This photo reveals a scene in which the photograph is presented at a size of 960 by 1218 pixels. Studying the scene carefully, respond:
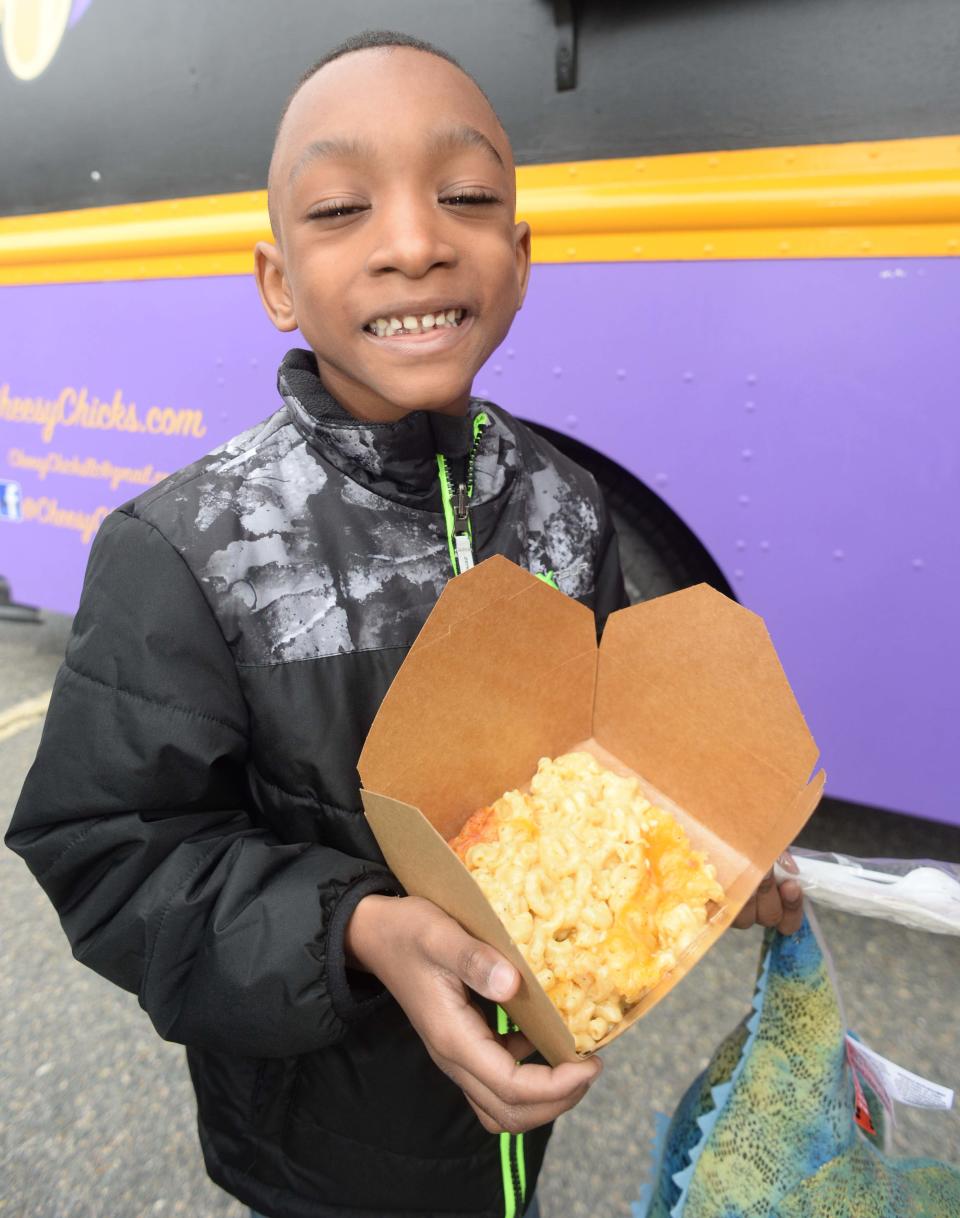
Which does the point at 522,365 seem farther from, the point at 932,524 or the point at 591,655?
the point at 591,655

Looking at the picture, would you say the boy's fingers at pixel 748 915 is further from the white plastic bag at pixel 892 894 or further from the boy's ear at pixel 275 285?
the boy's ear at pixel 275 285

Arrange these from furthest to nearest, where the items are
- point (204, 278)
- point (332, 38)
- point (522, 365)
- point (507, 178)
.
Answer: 1. point (204, 278)
2. point (522, 365)
3. point (332, 38)
4. point (507, 178)

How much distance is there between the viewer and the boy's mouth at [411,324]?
889 mm

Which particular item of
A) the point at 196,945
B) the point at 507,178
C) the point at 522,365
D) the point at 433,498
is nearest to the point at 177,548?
the point at 433,498

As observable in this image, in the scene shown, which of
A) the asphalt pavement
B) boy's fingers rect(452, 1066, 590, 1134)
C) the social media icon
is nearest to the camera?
boy's fingers rect(452, 1066, 590, 1134)

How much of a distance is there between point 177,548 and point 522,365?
4.21 ft

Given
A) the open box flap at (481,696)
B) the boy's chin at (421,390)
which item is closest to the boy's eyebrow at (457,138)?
the boy's chin at (421,390)

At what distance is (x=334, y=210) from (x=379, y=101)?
0.36 feet

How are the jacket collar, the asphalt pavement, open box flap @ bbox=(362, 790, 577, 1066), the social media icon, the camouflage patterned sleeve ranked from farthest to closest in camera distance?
the social media icon → the asphalt pavement → the jacket collar → the camouflage patterned sleeve → open box flap @ bbox=(362, 790, 577, 1066)

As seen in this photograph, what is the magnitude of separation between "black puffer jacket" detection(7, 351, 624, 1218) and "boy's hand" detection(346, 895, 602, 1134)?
102 millimetres

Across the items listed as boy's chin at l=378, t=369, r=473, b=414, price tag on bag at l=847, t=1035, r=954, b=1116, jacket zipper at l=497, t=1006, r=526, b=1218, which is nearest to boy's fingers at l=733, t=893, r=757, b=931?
price tag on bag at l=847, t=1035, r=954, b=1116

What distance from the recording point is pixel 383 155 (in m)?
0.85

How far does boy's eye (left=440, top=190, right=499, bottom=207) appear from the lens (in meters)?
0.89

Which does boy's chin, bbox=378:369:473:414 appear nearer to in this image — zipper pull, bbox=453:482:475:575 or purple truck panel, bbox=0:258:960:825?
zipper pull, bbox=453:482:475:575
